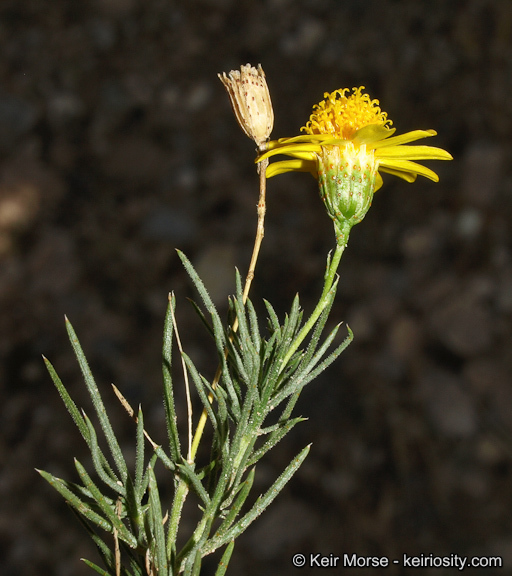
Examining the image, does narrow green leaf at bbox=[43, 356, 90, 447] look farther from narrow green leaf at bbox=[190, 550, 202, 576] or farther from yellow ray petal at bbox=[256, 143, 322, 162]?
yellow ray petal at bbox=[256, 143, 322, 162]

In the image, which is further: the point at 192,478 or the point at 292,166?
the point at 292,166

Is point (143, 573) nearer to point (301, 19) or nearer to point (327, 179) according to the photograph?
point (327, 179)

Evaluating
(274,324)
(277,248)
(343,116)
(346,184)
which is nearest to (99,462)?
(274,324)

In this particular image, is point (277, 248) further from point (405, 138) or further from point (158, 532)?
point (158, 532)

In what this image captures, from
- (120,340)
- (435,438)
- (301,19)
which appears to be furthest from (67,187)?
(435,438)

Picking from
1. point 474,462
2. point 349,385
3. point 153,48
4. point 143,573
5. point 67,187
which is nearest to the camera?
point 143,573

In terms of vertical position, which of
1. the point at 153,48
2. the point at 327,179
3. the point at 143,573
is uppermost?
the point at 153,48
